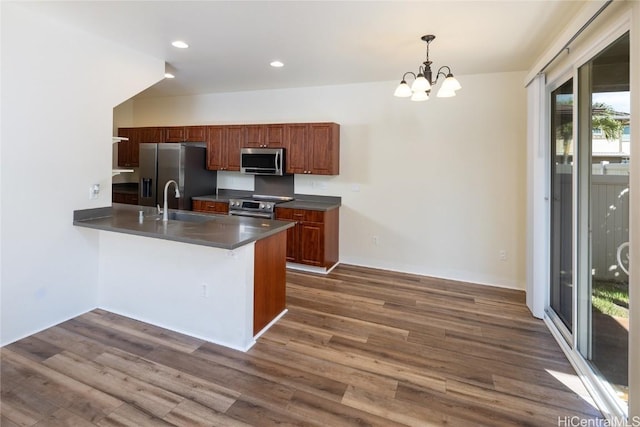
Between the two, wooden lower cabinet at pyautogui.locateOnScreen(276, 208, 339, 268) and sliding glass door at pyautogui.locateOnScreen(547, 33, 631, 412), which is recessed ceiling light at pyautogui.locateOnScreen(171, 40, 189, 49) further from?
sliding glass door at pyautogui.locateOnScreen(547, 33, 631, 412)

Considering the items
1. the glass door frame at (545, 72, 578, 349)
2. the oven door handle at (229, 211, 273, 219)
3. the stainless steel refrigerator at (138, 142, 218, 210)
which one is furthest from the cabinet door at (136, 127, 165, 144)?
the glass door frame at (545, 72, 578, 349)

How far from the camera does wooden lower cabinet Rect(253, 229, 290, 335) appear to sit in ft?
9.14

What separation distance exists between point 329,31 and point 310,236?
2.52 m

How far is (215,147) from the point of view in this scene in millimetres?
5336

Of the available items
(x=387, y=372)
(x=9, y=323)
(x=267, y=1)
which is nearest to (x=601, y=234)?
(x=387, y=372)

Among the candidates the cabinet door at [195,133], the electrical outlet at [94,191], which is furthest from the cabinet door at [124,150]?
the electrical outlet at [94,191]

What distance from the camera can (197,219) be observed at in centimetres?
345

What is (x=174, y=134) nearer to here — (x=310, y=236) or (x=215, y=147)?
(x=215, y=147)

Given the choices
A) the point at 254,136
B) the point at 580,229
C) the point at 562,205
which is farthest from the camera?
the point at 254,136

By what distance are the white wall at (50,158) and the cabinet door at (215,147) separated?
1.92 metres

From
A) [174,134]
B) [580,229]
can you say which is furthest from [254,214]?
[580,229]

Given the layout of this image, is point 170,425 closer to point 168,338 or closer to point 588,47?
point 168,338

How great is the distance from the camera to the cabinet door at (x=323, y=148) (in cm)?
464

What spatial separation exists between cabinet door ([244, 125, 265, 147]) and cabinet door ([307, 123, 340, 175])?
0.79m
